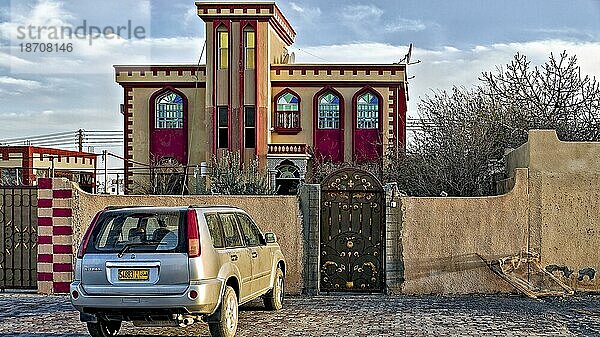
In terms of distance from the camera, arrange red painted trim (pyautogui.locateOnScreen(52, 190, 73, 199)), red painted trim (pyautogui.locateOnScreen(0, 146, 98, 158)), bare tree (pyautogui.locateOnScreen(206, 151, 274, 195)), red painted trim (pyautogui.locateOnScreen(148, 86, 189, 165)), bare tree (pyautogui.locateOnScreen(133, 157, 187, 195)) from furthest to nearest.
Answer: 1. red painted trim (pyautogui.locateOnScreen(0, 146, 98, 158))
2. red painted trim (pyautogui.locateOnScreen(148, 86, 189, 165))
3. bare tree (pyautogui.locateOnScreen(133, 157, 187, 195))
4. bare tree (pyautogui.locateOnScreen(206, 151, 274, 195))
5. red painted trim (pyautogui.locateOnScreen(52, 190, 73, 199))

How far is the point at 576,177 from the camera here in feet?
48.4

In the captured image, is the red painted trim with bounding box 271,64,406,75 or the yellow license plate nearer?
the yellow license plate

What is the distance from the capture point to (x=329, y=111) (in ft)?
130

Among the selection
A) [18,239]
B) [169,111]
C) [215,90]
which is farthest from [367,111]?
[18,239]

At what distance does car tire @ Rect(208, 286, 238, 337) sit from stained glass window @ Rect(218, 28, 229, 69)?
1132 inches

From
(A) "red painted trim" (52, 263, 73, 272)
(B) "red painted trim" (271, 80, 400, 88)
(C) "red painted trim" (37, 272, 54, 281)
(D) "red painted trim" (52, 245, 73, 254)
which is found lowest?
(C) "red painted trim" (37, 272, 54, 281)

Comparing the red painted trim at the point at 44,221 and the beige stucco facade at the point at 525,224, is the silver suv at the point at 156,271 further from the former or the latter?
the beige stucco facade at the point at 525,224

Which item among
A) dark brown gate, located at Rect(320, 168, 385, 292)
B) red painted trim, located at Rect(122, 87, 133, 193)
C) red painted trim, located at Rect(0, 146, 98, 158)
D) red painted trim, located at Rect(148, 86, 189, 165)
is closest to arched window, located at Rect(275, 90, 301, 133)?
red painted trim, located at Rect(148, 86, 189, 165)

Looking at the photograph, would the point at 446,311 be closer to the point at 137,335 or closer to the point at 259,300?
the point at 259,300

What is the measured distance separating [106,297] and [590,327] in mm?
6413

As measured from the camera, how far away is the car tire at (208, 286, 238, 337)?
1007 cm

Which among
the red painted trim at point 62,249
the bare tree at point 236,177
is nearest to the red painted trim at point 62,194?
the red painted trim at point 62,249

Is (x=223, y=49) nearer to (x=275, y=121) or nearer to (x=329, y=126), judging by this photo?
(x=275, y=121)

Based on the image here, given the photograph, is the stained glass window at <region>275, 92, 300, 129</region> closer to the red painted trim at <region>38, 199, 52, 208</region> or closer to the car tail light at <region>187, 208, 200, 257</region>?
the red painted trim at <region>38, 199, 52, 208</region>
